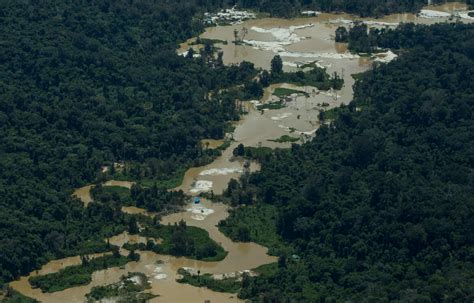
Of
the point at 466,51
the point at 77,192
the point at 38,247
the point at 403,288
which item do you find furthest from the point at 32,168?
the point at 466,51

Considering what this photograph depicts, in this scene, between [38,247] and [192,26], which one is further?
[192,26]

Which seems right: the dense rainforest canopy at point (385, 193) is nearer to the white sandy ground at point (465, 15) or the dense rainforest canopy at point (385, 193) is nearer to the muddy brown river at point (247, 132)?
the muddy brown river at point (247, 132)

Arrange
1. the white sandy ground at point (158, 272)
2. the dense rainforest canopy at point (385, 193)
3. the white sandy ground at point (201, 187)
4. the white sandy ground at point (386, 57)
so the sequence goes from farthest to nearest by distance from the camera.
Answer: the white sandy ground at point (386, 57)
the white sandy ground at point (201, 187)
the white sandy ground at point (158, 272)
the dense rainforest canopy at point (385, 193)

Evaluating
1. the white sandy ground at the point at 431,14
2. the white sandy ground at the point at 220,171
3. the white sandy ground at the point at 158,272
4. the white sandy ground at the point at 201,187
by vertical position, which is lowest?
the white sandy ground at the point at 158,272

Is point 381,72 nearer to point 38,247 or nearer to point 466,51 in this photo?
point 466,51

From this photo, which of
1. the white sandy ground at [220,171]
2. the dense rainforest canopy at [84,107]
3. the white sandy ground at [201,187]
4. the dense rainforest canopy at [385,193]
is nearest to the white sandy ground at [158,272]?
the dense rainforest canopy at [84,107]

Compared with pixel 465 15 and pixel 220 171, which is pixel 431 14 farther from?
pixel 220 171

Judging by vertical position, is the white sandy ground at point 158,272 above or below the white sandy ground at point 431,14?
below
